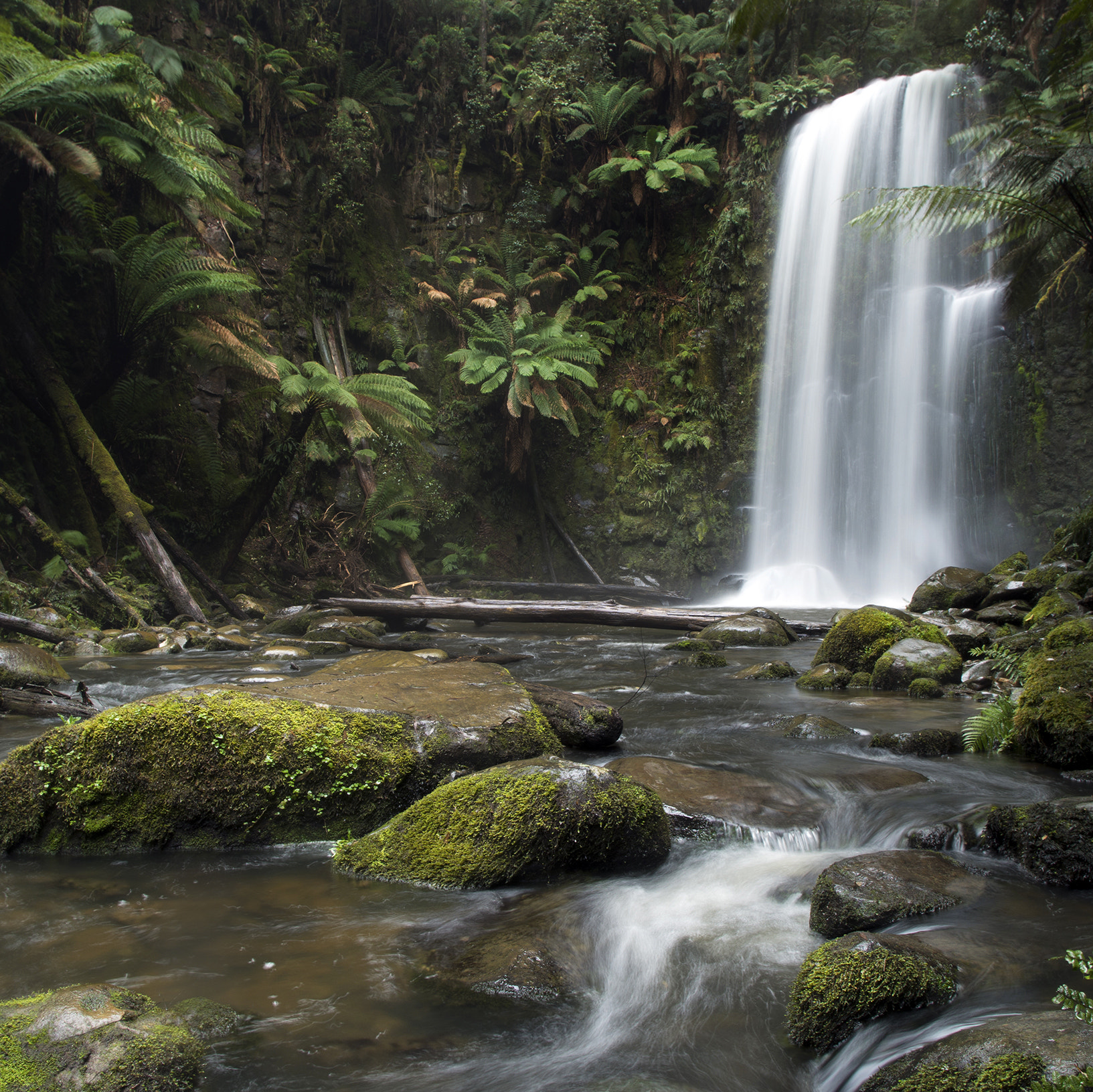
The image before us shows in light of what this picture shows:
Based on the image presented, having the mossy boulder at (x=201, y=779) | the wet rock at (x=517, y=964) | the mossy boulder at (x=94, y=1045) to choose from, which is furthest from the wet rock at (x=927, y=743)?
the mossy boulder at (x=94, y=1045)

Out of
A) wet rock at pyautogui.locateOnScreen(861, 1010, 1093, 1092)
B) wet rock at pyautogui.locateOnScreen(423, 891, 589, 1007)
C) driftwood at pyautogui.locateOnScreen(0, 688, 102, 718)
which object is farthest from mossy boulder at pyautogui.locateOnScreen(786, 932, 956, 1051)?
driftwood at pyautogui.locateOnScreen(0, 688, 102, 718)

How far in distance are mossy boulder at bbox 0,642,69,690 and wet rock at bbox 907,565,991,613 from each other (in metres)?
9.30

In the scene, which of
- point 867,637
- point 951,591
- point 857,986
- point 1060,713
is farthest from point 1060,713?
point 951,591

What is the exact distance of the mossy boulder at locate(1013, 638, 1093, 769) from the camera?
4.11 m

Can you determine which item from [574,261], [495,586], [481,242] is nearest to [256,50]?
[481,242]

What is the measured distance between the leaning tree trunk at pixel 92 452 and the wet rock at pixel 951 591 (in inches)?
371

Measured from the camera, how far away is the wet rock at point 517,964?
2.35 meters

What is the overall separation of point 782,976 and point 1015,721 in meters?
2.80

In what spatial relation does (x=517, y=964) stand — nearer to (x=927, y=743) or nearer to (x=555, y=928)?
(x=555, y=928)

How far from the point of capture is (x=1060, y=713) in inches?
166

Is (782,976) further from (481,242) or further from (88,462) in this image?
(481,242)

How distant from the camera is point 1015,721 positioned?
4.42 metres

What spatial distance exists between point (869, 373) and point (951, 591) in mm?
7715

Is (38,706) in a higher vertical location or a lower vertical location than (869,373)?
lower
